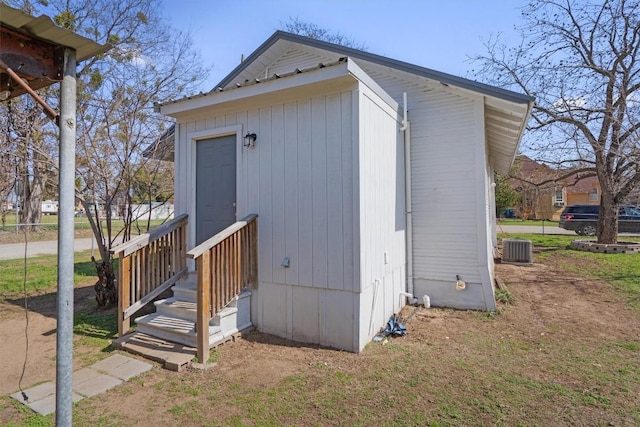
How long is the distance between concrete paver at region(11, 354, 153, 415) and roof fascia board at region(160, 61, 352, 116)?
10.8 feet

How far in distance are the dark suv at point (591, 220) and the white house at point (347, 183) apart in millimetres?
14048

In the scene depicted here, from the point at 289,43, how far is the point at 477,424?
22.8ft

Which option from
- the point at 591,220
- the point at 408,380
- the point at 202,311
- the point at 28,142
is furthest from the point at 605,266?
the point at 28,142

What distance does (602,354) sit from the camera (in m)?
3.86

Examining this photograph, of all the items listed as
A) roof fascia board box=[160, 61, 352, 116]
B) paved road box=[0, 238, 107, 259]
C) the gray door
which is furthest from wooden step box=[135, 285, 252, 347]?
paved road box=[0, 238, 107, 259]

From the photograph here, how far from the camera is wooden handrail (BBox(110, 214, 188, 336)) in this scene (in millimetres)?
4305

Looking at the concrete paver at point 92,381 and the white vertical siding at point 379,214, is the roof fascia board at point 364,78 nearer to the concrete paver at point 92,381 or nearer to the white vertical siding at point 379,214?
the white vertical siding at point 379,214

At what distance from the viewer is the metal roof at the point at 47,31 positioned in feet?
5.69

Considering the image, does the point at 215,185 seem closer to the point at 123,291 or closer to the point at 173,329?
the point at 123,291

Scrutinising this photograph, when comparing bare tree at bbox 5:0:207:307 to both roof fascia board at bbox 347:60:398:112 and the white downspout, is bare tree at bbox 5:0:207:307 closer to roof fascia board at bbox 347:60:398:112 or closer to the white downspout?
roof fascia board at bbox 347:60:398:112

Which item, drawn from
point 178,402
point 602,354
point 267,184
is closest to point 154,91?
point 267,184

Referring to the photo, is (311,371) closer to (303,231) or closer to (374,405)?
(374,405)

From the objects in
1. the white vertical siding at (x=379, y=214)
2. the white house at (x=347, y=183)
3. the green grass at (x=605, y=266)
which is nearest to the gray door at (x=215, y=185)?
the white house at (x=347, y=183)

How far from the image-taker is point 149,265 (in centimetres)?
463
